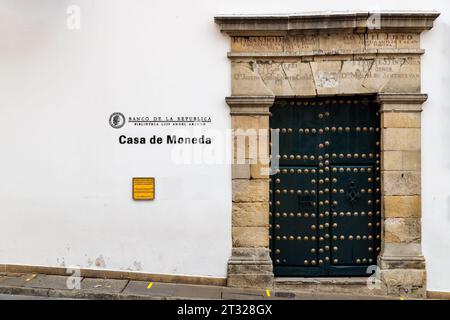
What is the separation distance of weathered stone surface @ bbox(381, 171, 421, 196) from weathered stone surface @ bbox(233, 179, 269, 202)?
59.0 inches

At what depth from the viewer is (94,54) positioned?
5.23 meters

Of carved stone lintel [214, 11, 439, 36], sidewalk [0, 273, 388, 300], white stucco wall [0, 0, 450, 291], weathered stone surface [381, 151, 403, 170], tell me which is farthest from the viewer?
white stucco wall [0, 0, 450, 291]

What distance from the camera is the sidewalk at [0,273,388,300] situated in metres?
4.71

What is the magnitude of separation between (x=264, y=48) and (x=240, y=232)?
7.42ft

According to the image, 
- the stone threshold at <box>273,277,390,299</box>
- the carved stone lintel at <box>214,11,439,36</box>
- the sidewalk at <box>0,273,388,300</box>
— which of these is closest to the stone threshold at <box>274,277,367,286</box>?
the stone threshold at <box>273,277,390,299</box>

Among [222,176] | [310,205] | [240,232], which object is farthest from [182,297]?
[310,205]

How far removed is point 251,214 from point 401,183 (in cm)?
183

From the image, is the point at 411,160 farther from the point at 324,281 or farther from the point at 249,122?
the point at 249,122

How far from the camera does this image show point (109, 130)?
523 centimetres

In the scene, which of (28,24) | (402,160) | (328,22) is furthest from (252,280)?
(28,24)

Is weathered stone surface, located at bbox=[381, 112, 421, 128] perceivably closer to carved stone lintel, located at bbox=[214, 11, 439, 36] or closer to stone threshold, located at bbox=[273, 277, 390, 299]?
carved stone lintel, located at bbox=[214, 11, 439, 36]

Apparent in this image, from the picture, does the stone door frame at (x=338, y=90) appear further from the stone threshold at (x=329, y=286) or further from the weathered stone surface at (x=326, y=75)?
the stone threshold at (x=329, y=286)

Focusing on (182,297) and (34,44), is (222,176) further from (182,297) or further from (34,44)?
(34,44)

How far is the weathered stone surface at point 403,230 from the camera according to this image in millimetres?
5082
